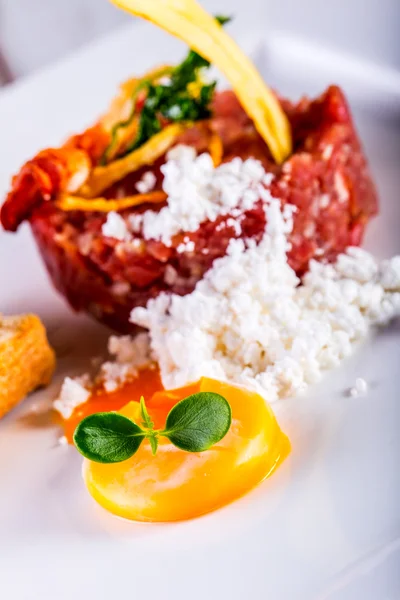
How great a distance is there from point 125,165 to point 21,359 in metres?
0.71

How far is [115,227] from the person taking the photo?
244 cm

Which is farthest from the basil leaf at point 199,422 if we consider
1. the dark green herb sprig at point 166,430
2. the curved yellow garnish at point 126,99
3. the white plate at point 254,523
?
the curved yellow garnish at point 126,99

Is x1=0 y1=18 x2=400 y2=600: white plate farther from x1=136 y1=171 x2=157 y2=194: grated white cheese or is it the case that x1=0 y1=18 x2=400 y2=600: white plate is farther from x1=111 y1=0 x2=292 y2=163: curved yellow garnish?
x1=111 y1=0 x2=292 y2=163: curved yellow garnish

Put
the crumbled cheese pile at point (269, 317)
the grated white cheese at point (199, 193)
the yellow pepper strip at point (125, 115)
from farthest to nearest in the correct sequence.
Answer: the yellow pepper strip at point (125, 115) → the grated white cheese at point (199, 193) → the crumbled cheese pile at point (269, 317)

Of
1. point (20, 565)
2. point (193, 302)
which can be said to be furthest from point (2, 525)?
point (193, 302)

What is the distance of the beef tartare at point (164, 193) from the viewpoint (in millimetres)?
2441

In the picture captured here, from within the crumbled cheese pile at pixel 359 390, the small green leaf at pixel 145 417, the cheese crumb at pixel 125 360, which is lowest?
the crumbled cheese pile at pixel 359 390

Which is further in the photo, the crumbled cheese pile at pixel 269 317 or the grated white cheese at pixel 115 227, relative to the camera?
the grated white cheese at pixel 115 227

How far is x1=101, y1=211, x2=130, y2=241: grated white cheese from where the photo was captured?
2.44 metres

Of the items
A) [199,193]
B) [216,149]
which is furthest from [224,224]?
[216,149]


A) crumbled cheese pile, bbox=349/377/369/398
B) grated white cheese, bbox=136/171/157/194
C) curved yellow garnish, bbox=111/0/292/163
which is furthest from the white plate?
curved yellow garnish, bbox=111/0/292/163

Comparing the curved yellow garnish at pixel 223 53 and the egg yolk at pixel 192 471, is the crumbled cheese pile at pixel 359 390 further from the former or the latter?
the curved yellow garnish at pixel 223 53

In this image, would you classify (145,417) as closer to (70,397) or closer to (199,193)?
(70,397)

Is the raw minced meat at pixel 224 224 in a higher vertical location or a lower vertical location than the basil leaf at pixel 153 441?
higher
